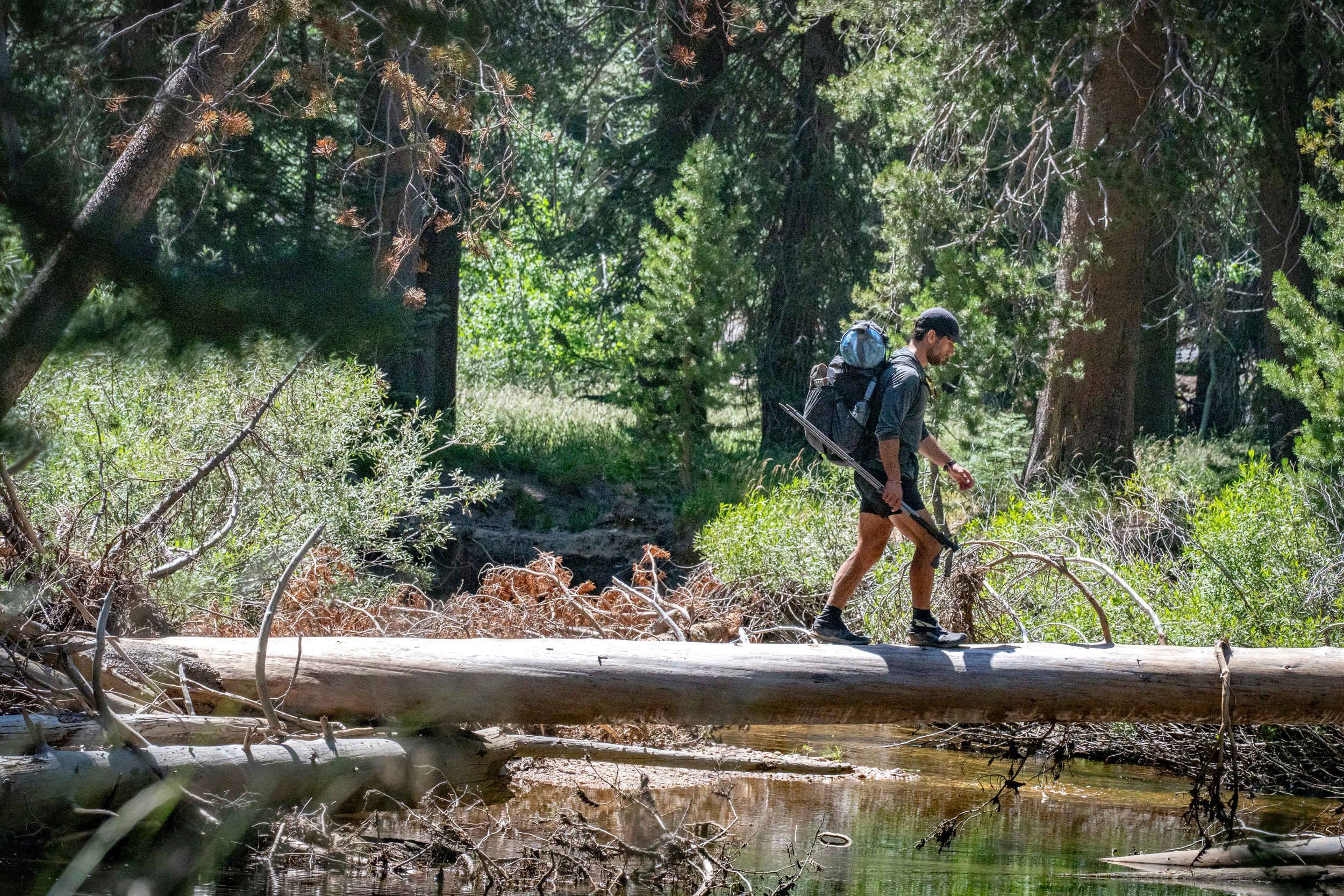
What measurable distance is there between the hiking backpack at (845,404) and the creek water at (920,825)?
220 centimetres

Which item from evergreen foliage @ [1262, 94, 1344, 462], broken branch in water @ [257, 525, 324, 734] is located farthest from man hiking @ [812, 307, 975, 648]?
evergreen foliage @ [1262, 94, 1344, 462]

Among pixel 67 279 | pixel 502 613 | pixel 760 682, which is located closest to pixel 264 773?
pixel 760 682

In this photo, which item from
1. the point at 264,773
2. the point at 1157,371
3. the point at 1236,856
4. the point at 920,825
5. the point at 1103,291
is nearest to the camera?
the point at 264,773

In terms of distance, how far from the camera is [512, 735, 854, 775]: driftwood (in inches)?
308

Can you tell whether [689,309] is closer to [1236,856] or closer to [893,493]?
[893,493]

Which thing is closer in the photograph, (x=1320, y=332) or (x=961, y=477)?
(x=961, y=477)

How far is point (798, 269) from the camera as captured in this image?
19.8 meters

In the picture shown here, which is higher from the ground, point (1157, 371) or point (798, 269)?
Result: point (798, 269)

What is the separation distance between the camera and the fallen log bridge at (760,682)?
675 cm

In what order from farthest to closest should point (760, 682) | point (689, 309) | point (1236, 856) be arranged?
1. point (689, 309)
2. point (760, 682)
3. point (1236, 856)

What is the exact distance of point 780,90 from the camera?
66.3ft

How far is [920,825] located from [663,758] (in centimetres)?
171

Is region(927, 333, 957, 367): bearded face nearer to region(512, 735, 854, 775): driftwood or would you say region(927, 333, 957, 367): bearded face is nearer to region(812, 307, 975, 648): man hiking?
region(812, 307, 975, 648): man hiking

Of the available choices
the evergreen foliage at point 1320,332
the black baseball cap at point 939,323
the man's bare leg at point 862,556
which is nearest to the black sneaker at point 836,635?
the man's bare leg at point 862,556
